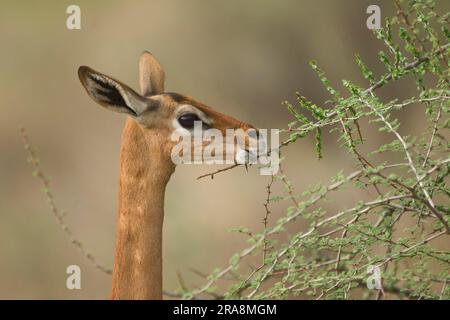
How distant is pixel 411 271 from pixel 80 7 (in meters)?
8.40

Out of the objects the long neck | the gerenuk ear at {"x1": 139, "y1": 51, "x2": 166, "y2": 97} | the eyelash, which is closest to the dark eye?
the eyelash

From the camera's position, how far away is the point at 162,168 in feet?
15.9

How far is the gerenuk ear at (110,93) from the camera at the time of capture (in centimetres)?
456

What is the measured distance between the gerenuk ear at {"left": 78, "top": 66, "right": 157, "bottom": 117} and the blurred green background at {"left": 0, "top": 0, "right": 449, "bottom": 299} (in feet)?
18.3

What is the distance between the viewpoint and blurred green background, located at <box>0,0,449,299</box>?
10.8 m

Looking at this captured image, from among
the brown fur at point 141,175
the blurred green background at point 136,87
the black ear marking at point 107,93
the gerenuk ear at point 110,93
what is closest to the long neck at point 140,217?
the brown fur at point 141,175

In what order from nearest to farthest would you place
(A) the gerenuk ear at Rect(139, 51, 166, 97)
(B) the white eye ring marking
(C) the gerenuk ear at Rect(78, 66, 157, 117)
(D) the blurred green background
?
(C) the gerenuk ear at Rect(78, 66, 157, 117), (B) the white eye ring marking, (A) the gerenuk ear at Rect(139, 51, 166, 97), (D) the blurred green background

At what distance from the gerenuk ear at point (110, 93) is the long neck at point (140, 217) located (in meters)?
0.11

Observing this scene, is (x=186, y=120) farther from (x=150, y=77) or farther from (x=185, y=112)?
(x=150, y=77)

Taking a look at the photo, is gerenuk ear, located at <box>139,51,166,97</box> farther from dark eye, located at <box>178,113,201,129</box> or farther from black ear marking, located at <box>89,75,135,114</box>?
black ear marking, located at <box>89,75,135,114</box>

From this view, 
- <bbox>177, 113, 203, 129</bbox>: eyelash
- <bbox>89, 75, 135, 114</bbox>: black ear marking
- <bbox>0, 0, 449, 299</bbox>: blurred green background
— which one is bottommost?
<bbox>177, 113, 203, 129</bbox>: eyelash

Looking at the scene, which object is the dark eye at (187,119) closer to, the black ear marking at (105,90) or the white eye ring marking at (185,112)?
the white eye ring marking at (185,112)

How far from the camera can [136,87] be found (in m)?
11.3

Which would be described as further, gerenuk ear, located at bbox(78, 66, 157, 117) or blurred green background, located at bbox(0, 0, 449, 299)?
blurred green background, located at bbox(0, 0, 449, 299)
